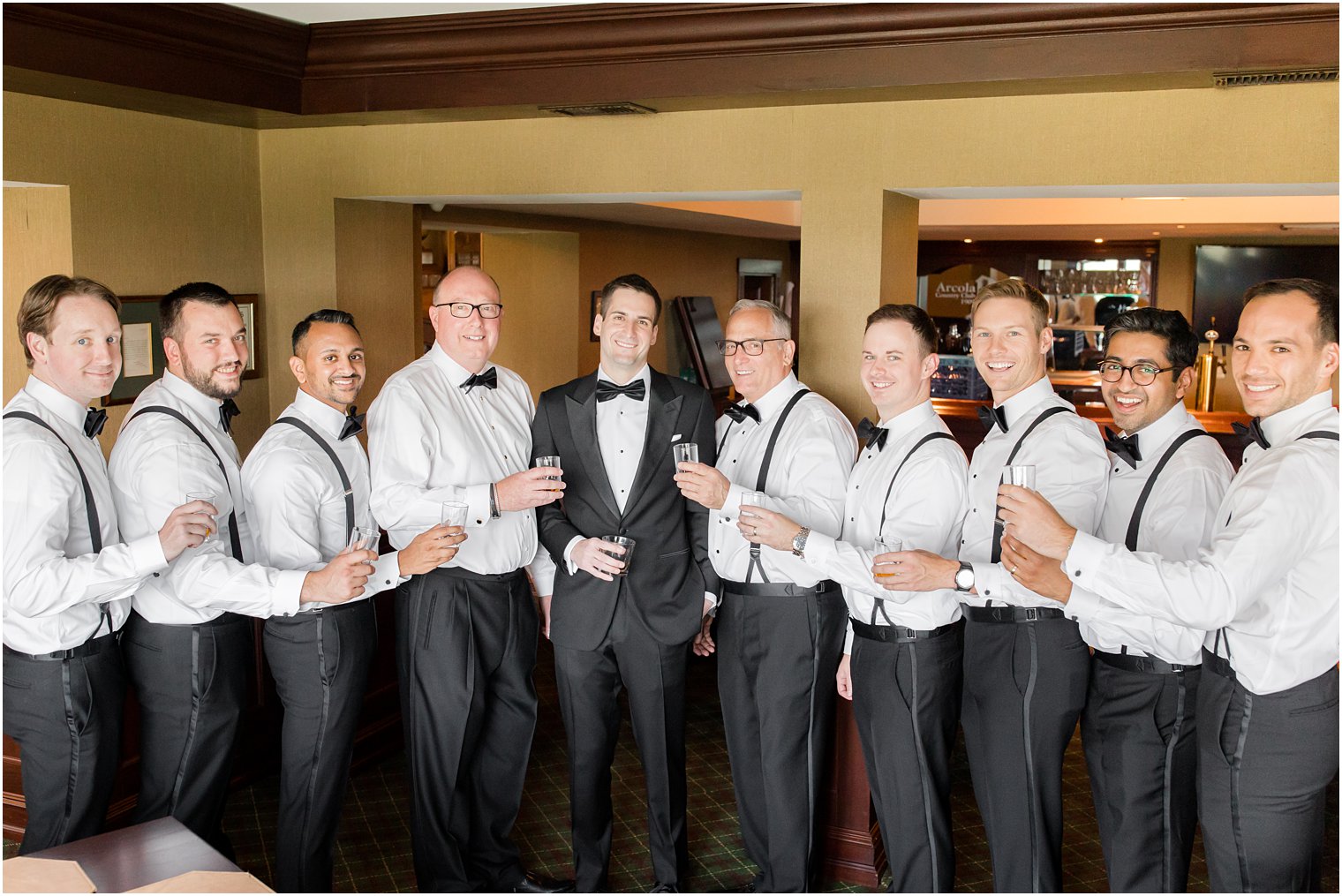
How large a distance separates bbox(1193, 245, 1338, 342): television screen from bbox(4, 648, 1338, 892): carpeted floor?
23.1 ft

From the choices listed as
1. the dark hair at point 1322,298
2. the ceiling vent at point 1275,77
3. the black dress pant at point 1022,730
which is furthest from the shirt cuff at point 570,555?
the ceiling vent at point 1275,77

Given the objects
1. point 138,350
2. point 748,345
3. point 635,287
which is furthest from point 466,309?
point 138,350

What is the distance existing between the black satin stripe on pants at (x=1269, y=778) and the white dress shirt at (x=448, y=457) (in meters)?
2.09

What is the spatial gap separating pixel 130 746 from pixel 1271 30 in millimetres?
4486

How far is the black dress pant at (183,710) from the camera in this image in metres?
3.27

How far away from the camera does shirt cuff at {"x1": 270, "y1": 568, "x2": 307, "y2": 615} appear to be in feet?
10.4

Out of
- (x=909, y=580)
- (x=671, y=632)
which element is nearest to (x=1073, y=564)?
(x=909, y=580)

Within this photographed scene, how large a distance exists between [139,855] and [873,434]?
223 cm

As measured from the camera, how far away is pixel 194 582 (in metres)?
3.16

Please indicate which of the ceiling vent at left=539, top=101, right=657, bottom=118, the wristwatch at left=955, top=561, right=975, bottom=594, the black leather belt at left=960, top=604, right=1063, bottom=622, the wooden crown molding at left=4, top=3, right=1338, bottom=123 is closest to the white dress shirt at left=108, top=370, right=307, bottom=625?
the wooden crown molding at left=4, top=3, right=1338, bottom=123

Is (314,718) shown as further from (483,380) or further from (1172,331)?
(1172,331)

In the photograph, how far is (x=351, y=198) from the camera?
16.8 ft

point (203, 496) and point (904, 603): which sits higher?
point (203, 496)

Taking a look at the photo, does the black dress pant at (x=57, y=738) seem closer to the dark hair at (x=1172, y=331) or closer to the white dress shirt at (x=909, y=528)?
the white dress shirt at (x=909, y=528)
